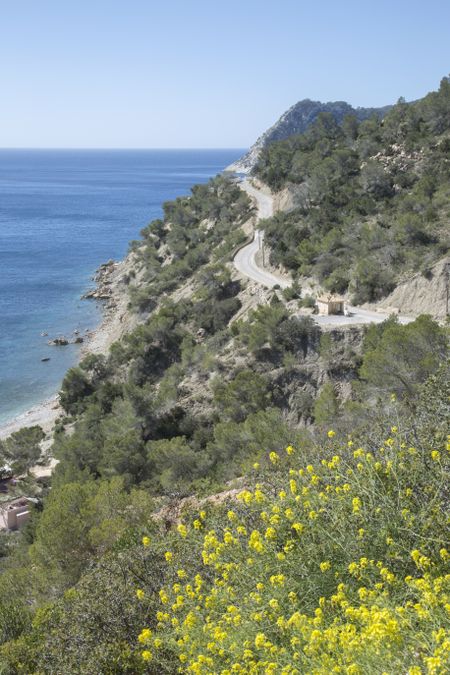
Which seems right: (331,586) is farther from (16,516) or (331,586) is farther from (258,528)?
(16,516)

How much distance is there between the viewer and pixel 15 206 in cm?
12656

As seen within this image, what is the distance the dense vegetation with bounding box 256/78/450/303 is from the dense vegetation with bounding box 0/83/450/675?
22.2ft

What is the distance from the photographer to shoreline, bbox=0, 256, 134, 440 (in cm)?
3588

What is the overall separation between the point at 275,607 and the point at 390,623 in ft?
4.55

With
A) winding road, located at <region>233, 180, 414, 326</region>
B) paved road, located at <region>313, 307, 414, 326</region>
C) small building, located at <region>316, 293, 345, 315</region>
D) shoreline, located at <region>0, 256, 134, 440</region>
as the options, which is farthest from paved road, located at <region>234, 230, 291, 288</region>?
shoreline, located at <region>0, 256, 134, 440</region>

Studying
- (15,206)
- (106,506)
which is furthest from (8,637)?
(15,206)

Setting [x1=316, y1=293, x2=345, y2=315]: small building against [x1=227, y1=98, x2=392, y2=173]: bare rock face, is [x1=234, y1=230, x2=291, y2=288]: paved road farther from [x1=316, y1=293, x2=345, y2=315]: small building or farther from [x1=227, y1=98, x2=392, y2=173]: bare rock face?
[x1=227, y1=98, x2=392, y2=173]: bare rock face

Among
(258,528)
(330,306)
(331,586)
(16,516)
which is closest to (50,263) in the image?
(330,306)

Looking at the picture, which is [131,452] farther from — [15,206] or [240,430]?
[15,206]

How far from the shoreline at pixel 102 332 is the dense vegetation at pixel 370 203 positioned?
16571 mm

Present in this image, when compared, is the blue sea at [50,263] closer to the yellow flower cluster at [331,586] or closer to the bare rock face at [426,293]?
the bare rock face at [426,293]

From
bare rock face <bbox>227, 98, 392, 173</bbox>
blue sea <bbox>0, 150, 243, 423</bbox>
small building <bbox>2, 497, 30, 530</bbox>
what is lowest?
small building <bbox>2, 497, 30, 530</bbox>

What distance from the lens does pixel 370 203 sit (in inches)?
1610

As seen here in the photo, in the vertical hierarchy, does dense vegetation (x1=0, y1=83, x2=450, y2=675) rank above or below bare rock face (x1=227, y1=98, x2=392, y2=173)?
below
